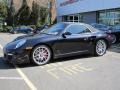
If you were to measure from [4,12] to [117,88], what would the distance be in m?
49.6

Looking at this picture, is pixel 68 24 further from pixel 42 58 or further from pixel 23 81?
pixel 23 81

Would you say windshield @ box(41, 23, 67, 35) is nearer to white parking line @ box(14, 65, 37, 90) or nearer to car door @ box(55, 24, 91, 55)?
car door @ box(55, 24, 91, 55)

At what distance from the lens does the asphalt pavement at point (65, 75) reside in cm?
708

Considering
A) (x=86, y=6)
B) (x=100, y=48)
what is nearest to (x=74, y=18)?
(x=86, y=6)

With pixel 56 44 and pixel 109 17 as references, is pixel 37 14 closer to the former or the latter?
pixel 109 17

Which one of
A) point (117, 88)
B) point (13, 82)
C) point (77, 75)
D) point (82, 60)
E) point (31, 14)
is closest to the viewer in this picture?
point (117, 88)

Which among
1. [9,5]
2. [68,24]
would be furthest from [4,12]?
[68,24]

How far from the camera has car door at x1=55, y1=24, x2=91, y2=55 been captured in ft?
34.0

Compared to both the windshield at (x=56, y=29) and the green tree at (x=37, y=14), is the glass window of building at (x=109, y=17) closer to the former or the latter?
the green tree at (x=37, y=14)

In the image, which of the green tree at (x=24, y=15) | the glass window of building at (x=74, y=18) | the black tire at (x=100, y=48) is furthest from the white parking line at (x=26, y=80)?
the green tree at (x=24, y=15)

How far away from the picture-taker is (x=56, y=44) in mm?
10148

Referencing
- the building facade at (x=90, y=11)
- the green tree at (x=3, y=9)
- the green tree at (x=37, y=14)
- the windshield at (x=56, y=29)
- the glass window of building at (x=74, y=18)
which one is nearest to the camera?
the windshield at (x=56, y=29)

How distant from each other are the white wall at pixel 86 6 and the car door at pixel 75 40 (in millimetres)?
19257

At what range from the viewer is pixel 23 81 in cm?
761
